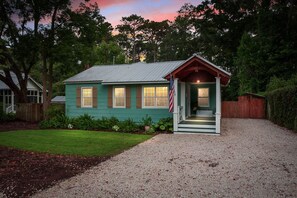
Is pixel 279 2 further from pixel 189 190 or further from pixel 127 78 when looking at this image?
pixel 189 190

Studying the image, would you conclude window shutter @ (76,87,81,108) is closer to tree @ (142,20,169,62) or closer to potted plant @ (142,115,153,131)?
potted plant @ (142,115,153,131)

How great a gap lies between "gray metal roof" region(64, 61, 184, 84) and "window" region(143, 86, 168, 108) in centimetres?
62

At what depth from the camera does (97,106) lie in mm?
16594

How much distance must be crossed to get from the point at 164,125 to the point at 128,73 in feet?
17.1

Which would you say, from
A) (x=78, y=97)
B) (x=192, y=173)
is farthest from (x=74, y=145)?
(x=78, y=97)

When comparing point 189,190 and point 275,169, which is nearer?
point 189,190

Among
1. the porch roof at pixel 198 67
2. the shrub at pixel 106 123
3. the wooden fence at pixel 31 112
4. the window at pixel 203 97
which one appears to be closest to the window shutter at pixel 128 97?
the shrub at pixel 106 123

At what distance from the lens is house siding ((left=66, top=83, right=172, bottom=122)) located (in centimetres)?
1510

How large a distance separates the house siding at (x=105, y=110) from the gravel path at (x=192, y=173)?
527cm

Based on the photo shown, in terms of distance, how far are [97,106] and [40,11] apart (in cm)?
927

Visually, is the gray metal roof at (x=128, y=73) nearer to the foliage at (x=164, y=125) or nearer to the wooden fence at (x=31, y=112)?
the foliage at (x=164, y=125)

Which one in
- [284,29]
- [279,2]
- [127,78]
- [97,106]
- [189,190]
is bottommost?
[189,190]

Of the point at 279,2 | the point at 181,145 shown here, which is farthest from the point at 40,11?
the point at 279,2

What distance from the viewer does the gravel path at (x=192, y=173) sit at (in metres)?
4.96
